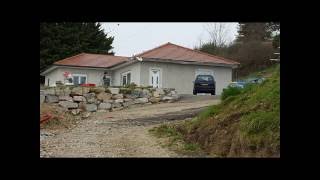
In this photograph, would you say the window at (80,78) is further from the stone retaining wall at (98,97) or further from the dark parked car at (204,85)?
the stone retaining wall at (98,97)

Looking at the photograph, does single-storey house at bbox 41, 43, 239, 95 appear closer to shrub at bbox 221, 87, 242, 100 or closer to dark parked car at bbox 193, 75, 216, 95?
dark parked car at bbox 193, 75, 216, 95

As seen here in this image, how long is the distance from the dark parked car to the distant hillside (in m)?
7.65

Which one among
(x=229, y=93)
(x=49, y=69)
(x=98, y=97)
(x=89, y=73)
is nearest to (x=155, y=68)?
(x=89, y=73)

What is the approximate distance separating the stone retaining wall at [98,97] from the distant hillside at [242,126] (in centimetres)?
403

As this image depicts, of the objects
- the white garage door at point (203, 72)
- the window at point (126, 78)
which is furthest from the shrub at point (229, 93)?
the window at point (126, 78)

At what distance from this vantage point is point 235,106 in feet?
30.9

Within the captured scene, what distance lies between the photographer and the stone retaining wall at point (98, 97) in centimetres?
1346

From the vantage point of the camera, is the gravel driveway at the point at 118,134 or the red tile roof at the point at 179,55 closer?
the gravel driveway at the point at 118,134

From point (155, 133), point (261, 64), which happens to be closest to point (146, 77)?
point (261, 64)

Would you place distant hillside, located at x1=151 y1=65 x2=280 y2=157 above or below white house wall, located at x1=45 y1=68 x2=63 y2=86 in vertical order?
below

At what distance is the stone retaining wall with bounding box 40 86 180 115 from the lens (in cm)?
1346

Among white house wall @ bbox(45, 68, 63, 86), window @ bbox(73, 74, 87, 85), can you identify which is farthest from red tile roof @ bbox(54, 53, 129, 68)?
white house wall @ bbox(45, 68, 63, 86)
